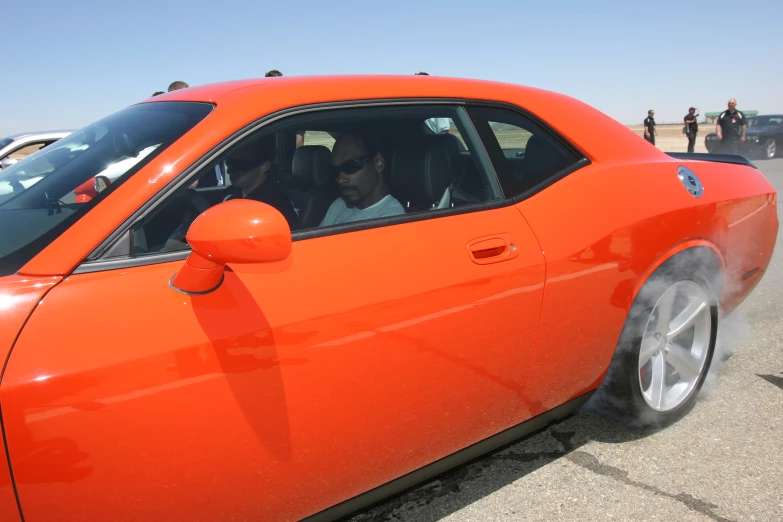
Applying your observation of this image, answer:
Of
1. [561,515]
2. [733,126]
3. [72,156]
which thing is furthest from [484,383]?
[733,126]

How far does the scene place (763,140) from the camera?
20.6 meters

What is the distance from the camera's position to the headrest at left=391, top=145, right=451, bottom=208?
233cm

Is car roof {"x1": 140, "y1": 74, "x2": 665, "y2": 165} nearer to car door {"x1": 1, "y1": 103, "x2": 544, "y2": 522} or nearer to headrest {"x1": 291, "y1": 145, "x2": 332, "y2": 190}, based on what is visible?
car door {"x1": 1, "y1": 103, "x2": 544, "y2": 522}

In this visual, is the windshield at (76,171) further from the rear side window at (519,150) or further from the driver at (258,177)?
the rear side window at (519,150)

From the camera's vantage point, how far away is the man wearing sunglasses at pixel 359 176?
2268mm

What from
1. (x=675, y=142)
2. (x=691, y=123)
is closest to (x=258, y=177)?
(x=691, y=123)

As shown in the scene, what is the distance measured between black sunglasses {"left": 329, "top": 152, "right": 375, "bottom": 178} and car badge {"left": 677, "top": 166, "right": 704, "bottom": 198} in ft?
4.74

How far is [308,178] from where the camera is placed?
2.41 m

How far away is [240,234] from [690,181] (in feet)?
7.34

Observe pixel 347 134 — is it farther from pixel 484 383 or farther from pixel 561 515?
pixel 561 515

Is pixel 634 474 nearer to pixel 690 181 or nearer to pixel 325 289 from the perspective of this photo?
pixel 690 181

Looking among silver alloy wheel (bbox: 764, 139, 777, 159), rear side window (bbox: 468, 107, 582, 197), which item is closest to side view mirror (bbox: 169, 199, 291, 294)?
rear side window (bbox: 468, 107, 582, 197)

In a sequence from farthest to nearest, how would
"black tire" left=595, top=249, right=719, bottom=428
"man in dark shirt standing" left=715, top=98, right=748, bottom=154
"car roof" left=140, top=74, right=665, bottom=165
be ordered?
"man in dark shirt standing" left=715, top=98, right=748, bottom=154 < "black tire" left=595, top=249, right=719, bottom=428 < "car roof" left=140, top=74, right=665, bottom=165

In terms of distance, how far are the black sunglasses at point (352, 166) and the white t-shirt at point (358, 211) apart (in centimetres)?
14
